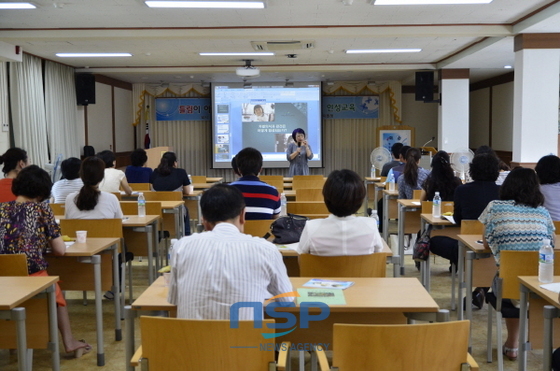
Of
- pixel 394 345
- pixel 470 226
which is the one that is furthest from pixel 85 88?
pixel 394 345

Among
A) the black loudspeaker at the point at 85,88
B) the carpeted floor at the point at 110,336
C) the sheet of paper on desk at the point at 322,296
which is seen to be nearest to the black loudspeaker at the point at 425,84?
the black loudspeaker at the point at 85,88

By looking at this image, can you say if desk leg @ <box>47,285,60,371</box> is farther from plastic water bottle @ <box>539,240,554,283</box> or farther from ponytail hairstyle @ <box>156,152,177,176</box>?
ponytail hairstyle @ <box>156,152,177,176</box>

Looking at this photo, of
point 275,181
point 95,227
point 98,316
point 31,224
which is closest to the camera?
point 31,224

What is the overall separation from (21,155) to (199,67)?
7.13 meters

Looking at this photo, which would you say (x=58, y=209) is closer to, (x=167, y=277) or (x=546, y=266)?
(x=167, y=277)

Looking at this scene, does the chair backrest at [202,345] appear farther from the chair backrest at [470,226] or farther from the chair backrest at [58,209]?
the chair backrest at [58,209]

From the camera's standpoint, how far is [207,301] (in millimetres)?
2094

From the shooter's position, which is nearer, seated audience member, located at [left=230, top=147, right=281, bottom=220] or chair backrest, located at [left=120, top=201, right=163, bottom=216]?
seated audience member, located at [left=230, top=147, right=281, bottom=220]

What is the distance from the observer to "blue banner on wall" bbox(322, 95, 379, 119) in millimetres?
14891

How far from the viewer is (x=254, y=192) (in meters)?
4.28

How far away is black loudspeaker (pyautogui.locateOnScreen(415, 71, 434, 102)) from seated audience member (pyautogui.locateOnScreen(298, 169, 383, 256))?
9399mm

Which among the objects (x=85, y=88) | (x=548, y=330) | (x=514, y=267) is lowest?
(x=548, y=330)

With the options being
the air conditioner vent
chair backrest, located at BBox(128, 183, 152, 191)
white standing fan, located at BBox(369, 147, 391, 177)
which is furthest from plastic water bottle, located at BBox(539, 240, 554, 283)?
white standing fan, located at BBox(369, 147, 391, 177)

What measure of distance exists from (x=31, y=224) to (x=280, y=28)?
509 centimetres
